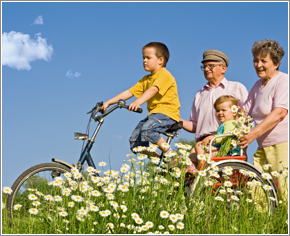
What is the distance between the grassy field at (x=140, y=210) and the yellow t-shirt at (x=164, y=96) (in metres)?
1.54

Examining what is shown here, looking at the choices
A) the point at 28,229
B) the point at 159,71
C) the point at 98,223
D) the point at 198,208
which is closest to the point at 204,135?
the point at 159,71

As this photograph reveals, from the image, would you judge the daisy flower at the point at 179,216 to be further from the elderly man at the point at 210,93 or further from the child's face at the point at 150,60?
the child's face at the point at 150,60

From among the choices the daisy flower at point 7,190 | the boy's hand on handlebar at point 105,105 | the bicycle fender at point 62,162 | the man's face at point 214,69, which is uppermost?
the man's face at point 214,69

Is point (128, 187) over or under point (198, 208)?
over

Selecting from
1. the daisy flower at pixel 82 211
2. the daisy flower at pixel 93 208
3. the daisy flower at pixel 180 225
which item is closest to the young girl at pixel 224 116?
the daisy flower at pixel 180 225

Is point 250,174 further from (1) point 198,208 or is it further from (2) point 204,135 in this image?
(2) point 204,135

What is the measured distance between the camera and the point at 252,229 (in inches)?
179

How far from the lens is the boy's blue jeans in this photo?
580 centimetres

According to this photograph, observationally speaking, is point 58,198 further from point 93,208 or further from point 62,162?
point 62,162

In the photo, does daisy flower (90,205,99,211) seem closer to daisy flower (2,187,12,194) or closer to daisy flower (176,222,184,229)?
daisy flower (176,222,184,229)

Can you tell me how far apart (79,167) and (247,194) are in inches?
94.8

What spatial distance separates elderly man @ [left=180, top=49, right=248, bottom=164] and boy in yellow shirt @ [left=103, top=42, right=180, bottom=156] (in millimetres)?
419

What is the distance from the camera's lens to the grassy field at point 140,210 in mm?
4168

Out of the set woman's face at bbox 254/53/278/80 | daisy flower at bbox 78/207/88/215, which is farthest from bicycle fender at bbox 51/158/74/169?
woman's face at bbox 254/53/278/80
